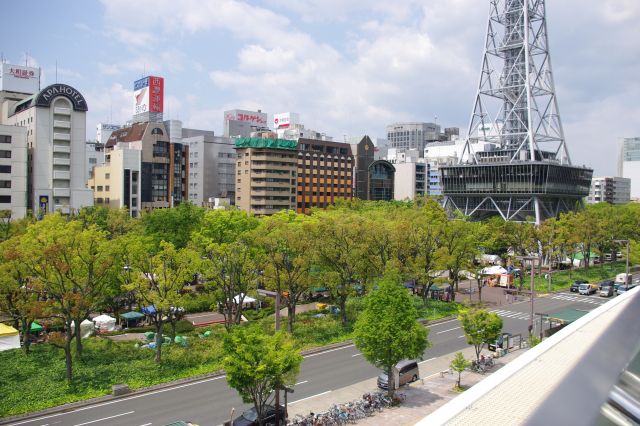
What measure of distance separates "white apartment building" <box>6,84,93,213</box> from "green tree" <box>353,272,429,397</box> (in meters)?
67.0

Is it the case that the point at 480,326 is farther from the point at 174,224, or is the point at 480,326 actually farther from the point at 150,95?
the point at 150,95

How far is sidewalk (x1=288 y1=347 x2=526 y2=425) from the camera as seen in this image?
75.7ft

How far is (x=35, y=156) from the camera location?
80.0 metres

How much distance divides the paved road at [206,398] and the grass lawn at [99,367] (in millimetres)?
1288

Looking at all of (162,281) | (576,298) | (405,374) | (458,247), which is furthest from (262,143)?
(405,374)

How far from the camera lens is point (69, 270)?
28281 mm

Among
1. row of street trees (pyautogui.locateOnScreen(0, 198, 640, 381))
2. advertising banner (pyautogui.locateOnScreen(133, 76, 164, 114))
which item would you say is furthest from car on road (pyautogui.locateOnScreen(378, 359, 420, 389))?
advertising banner (pyautogui.locateOnScreen(133, 76, 164, 114))

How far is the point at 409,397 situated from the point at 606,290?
40468 mm

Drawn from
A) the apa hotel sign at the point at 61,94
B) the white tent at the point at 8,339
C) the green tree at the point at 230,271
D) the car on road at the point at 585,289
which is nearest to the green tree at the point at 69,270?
the white tent at the point at 8,339

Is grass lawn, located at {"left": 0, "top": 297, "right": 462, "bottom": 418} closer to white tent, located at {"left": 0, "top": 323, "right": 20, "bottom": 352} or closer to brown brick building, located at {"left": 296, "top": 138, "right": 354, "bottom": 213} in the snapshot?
white tent, located at {"left": 0, "top": 323, "right": 20, "bottom": 352}

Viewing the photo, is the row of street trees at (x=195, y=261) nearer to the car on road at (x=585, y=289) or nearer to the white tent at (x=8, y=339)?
the white tent at (x=8, y=339)

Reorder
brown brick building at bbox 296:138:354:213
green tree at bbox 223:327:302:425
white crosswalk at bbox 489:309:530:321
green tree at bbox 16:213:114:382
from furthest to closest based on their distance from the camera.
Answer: brown brick building at bbox 296:138:354:213 < white crosswalk at bbox 489:309:530:321 < green tree at bbox 16:213:114:382 < green tree at bbox 223:327:302:425

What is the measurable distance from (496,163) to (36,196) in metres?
81.3

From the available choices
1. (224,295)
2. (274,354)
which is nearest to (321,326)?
(224,295)
